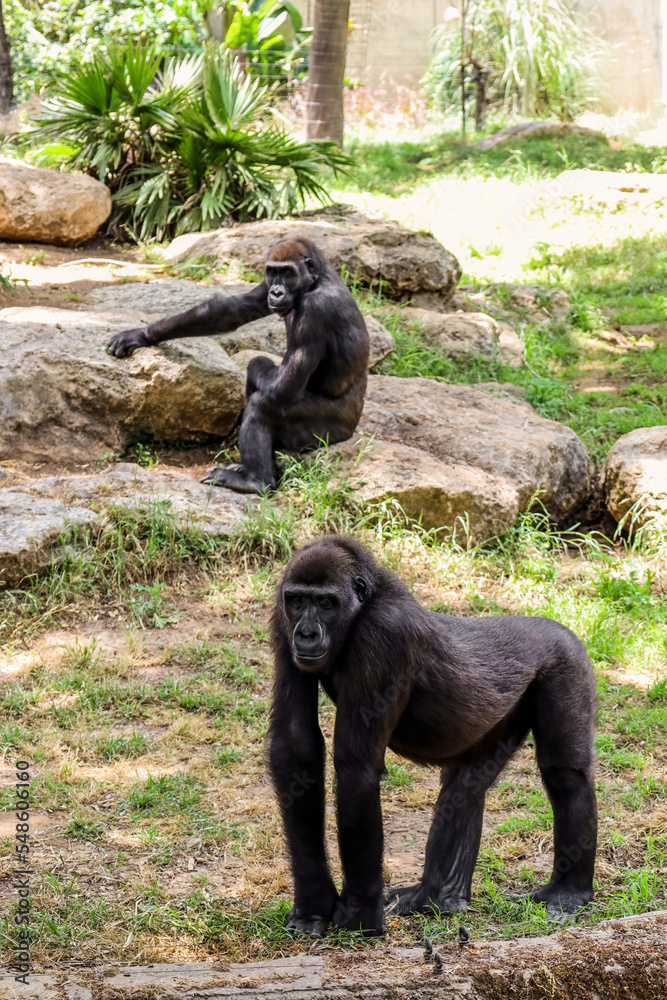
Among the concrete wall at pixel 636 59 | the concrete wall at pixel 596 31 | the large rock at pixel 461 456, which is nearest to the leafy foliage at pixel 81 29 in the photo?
the concrete wall at pixel 596 31

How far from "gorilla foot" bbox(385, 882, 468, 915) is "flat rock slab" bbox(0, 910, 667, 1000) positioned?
0.69 m

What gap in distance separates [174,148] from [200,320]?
556 cm

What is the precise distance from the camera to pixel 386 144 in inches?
727

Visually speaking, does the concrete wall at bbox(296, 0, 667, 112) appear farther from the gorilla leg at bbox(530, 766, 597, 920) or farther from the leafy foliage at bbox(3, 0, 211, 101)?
the gorilla leg at bbox(530, 766, 597, 920)

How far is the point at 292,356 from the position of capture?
7.39 metres

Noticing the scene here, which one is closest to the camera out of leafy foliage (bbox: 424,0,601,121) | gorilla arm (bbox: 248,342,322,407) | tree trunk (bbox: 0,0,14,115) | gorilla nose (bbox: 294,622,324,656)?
gorilla nose (bbox: 294,622,324,656)

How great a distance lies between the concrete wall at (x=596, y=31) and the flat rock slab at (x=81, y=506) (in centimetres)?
1640

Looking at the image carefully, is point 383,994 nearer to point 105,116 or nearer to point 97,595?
point 97,595

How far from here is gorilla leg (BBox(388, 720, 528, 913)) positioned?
12.2 feet

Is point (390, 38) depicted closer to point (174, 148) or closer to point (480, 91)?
point (480, 91)

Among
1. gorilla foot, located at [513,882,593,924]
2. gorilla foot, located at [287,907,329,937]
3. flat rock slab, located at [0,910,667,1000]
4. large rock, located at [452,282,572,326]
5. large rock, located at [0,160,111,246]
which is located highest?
large rock, located at [0,160,111,246]

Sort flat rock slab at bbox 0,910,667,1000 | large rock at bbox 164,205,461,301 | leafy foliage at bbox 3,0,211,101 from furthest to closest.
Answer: leafy foliage at bbox 3,0,211,101
large rock at bbox 164,205,461,301
flat rock slab at bbox 0,910,667,1000

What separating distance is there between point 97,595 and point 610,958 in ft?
13.4

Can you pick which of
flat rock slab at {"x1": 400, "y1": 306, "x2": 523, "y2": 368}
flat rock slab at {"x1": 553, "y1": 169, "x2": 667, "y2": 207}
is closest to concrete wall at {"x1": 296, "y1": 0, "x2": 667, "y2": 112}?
flat rock slab at {"x1": 553, "y1": 169, "x2": 667, "y2": 207}
